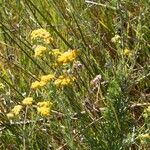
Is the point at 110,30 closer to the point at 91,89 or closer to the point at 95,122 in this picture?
the point at 91,89

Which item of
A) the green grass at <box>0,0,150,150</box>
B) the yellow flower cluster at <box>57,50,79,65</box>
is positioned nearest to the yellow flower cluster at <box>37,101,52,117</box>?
the green grass at <box>0,0,150,150</box>

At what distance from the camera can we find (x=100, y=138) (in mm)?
1814

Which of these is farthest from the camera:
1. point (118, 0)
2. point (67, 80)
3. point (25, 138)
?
point (118, 0)

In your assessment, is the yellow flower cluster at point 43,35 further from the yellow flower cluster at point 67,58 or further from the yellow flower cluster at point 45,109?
the yellow flower cluster at point 45,109

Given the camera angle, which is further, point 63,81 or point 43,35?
point 43,35

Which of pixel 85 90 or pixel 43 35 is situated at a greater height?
pixel 43 35

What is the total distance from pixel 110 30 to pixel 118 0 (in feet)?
2.08

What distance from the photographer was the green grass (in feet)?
5.81

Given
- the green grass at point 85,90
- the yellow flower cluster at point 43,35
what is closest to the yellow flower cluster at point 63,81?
the green grass at point 85,90

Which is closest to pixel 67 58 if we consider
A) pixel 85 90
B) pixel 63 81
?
pixel 63 81

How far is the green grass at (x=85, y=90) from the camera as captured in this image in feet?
5.81

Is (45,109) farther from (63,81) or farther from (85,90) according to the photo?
(85,90)

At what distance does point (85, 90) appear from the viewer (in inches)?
83.7

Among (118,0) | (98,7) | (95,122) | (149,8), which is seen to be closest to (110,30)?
(98,7)
